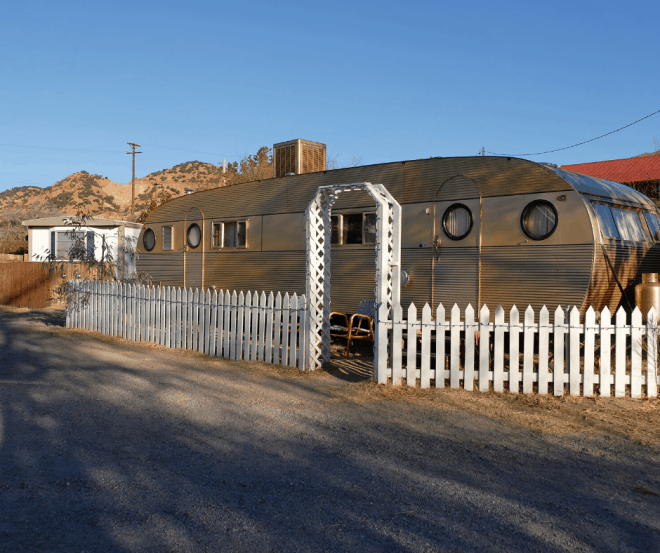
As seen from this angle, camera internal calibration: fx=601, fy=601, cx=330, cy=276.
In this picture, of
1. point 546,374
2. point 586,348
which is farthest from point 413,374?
point 586,348

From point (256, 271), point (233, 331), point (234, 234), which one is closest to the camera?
point (233, 331)

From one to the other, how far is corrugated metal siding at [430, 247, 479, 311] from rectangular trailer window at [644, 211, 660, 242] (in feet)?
9.66

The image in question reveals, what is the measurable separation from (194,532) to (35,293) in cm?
1835

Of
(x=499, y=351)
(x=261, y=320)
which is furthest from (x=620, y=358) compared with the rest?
(x=261, y=320)

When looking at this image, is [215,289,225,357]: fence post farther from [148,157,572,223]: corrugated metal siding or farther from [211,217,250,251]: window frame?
[211,217,250,251]: window frame

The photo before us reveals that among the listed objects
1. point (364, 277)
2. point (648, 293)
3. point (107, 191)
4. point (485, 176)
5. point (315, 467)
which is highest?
point (107, 191)

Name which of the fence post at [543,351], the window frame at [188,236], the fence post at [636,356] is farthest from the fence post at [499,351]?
the window frame at [188,236]

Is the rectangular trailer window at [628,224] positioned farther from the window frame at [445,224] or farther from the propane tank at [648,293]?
the window frame at [445,224]

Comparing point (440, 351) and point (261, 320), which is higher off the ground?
point (261, 320)

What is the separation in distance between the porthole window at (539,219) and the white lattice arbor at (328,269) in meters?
1.86

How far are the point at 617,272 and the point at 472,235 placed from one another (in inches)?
80.5

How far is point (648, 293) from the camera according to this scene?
808 centimetres

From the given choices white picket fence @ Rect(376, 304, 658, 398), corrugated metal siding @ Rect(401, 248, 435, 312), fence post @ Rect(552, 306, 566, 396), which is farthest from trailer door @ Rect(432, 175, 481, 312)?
fence post @ Rect(552, 306, 566, 396)

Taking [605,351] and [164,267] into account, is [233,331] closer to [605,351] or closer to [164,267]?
[164,267]
